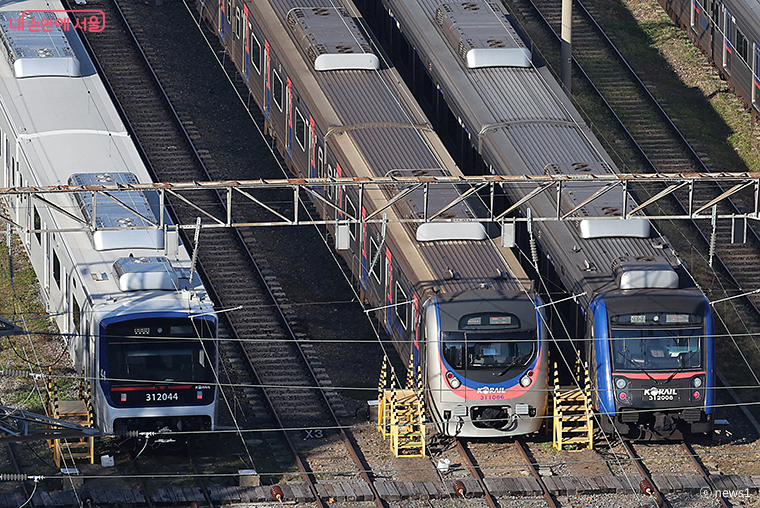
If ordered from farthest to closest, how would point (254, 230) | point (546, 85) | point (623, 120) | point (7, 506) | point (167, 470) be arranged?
point (623, 120)
point (254, 230)
point (546, 85)
point (167, 470)
point (7, 506)

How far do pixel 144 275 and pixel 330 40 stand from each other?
9.76 m

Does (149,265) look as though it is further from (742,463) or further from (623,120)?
(623,120)

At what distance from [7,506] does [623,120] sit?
22.9m

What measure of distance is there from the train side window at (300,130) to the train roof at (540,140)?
3419 mm

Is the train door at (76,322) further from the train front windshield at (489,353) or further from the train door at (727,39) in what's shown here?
the train door at (727,39)

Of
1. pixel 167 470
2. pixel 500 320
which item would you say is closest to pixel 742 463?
pixel 500 320

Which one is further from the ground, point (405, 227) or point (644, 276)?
point (405, 227)

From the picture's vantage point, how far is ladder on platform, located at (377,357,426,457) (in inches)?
1353

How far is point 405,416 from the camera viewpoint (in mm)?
34969

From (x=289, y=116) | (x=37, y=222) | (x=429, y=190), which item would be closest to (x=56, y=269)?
(x=37, y=222)

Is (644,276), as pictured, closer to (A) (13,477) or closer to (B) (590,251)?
(B) (590,251)

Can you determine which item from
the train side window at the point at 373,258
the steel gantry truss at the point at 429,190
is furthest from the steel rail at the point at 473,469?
the steel gantry truss at the point at 429,190

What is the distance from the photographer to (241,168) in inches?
1784

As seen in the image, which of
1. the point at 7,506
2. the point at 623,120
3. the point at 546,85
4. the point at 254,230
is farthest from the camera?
the point at 623,120
